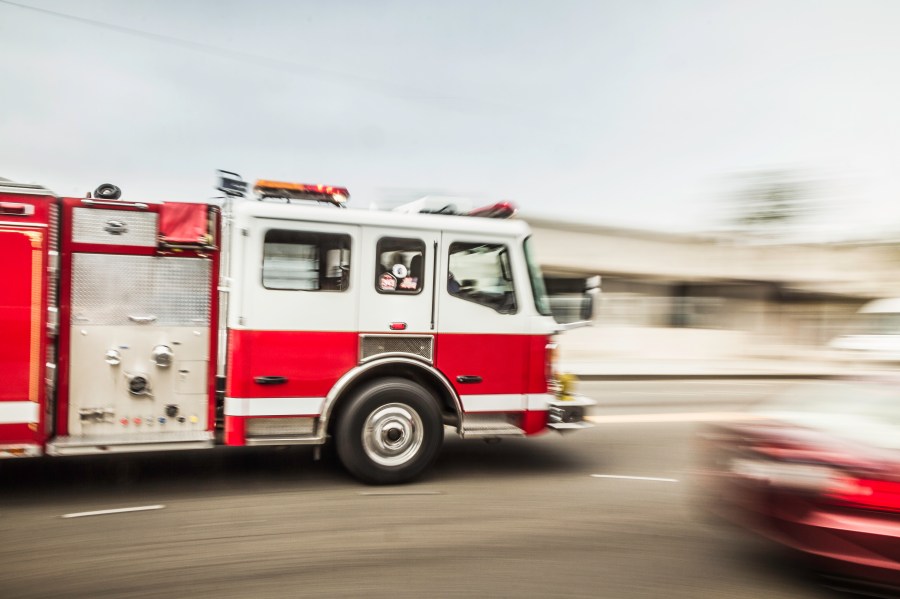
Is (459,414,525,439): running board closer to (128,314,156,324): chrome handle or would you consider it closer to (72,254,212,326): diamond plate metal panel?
(72,254,212,326): diamond plate metal panel

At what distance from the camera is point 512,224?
718 cm

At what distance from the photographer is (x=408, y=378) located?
696 cm

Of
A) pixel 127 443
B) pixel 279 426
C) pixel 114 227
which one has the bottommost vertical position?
pixel 127 443

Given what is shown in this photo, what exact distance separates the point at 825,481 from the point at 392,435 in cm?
372

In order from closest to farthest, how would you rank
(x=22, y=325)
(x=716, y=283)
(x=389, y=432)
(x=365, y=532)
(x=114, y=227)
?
(x=365, y=532), (x=22, y=325), (x=114, y=227), (x=389, y=432), (x=716, y=283)

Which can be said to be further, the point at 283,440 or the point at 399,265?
the point at 399,265

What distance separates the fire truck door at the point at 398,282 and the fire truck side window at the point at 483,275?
0.22m

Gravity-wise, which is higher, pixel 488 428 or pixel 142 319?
pixel 142 319

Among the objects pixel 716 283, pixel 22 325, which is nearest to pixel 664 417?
pixel 22 325

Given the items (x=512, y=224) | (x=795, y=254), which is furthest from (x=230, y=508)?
(x=795, y=254)

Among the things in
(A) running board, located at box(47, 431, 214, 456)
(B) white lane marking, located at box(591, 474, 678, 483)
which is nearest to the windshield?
(B) white lane marking, located at box(591, 474, 678, 483)

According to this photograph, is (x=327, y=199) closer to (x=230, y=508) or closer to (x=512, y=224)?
(x=512, y=224)

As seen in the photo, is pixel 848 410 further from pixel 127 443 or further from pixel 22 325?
pixel 22 325

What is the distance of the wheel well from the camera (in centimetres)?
669
